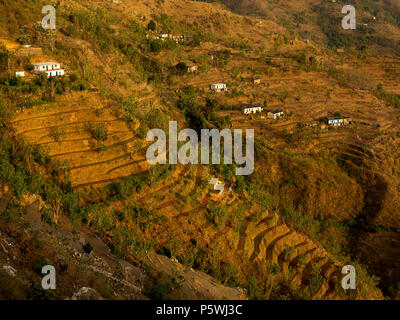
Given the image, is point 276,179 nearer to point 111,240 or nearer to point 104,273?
point 111,240

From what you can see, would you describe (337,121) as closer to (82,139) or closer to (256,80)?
(256,80)

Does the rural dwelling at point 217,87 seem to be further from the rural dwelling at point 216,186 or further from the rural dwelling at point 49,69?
the rural dwelling at point 216,186

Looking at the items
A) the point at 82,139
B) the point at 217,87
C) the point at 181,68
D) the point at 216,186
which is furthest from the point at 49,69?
the point at 181,68

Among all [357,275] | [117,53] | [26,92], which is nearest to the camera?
[357,275]

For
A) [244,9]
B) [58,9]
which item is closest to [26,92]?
[58,9]

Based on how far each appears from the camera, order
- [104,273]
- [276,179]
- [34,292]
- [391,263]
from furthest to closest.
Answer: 1. [276,179]
2. [391,263]
3. [104,273]
4. [34,292]

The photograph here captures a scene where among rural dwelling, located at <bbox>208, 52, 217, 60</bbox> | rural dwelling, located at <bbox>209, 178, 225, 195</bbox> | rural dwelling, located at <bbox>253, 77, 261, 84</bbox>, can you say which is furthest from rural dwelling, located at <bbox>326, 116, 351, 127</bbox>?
rural dwelling, located at <bbox>209, 178, 225, 195</bbox>
